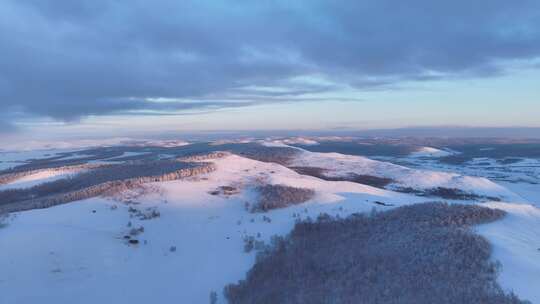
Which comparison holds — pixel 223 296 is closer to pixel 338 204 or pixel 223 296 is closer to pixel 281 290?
pixel 281 290

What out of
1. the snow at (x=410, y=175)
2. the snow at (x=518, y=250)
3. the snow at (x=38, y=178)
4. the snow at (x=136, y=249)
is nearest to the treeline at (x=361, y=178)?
the snow at (x=410, y=175)

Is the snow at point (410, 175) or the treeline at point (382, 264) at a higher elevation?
the treeline at point (382, 264)

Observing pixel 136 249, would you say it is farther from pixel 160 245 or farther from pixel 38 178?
pixel 38 178

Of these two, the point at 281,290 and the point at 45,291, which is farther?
the point at 45,291

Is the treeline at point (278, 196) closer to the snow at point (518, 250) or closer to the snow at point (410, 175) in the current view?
the snow at point (518, 250)

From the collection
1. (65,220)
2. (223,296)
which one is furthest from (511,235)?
(65,220)

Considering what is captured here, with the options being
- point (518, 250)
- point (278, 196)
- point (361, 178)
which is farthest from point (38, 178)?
point (518, 250)
